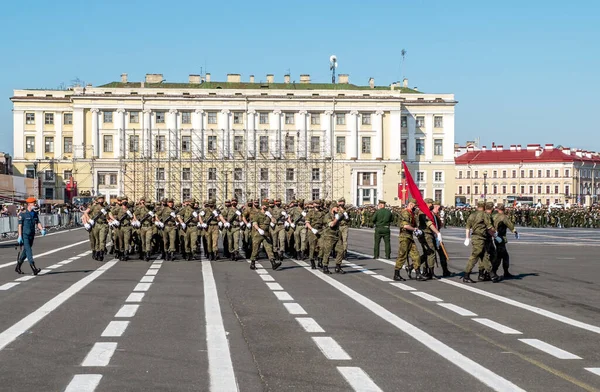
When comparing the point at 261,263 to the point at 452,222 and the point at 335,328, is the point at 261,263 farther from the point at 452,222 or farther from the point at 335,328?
the point at 452,222

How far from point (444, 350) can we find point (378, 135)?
110 metres

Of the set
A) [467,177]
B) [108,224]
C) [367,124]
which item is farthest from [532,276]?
[467,177]

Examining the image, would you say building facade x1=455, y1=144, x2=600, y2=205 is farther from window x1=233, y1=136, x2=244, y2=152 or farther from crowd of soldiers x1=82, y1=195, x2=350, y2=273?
crowd of soldiers x1=82, y1=195, x2=350, y2=273

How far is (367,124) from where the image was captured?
394 feet

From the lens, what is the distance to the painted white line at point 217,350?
8.61 meters

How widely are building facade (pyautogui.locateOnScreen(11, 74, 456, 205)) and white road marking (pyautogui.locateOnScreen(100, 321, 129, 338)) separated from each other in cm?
8917

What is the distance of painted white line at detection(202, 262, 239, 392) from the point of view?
8609mm

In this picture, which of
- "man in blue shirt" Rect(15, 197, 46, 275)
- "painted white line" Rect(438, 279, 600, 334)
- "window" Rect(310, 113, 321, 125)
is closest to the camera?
"painted white line" Rect(438, 279, 600, 334)

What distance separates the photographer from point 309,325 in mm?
12711

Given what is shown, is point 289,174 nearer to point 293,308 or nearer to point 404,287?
point 404,287

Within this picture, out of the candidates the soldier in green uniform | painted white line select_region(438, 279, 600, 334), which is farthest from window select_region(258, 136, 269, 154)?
painted white line select_region(438, 279, 600, 334)

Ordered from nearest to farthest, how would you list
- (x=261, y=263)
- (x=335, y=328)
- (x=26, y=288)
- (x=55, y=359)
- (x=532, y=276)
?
(x=55, y=359)
(x=335, y=328)
(x=26, y=288)
(x=532, y=276)
(x=261, y=263)

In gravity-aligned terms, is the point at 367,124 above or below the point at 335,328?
above

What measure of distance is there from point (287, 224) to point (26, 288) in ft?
38.4
